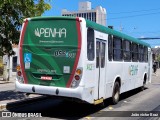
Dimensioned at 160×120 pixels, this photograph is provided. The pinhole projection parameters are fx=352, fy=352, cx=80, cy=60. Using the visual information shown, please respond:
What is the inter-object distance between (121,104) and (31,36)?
521cm

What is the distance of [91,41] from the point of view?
433 inches

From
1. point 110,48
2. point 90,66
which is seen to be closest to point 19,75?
point 90,66

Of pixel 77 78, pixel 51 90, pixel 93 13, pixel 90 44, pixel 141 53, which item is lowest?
pixel 51 90

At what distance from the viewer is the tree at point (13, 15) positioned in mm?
12740

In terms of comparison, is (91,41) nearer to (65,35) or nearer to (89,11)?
(65,35)

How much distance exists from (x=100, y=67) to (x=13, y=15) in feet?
12.7

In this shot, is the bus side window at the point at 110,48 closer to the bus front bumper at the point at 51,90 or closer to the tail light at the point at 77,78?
the tail light at the point at 77,78

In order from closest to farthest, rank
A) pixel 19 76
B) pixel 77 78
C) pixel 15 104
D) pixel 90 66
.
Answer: pixel 77 78
pixel 90 66
pixel 19 76
pixel 15 104

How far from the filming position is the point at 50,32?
10.9 m

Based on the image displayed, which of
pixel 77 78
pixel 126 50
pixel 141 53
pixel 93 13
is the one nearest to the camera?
pixel 77 78

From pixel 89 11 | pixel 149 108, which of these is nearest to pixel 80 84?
pixel 149 108

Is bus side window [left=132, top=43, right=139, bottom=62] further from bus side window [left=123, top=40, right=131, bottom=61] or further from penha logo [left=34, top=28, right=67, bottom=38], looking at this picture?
penha logo [left=34, top=28, right=67, bottom=38]

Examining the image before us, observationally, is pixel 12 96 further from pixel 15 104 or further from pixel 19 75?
pixel 19 75

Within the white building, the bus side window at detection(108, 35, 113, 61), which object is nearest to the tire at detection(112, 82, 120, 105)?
the bus side window at detection(108, 35, 113, 61)
